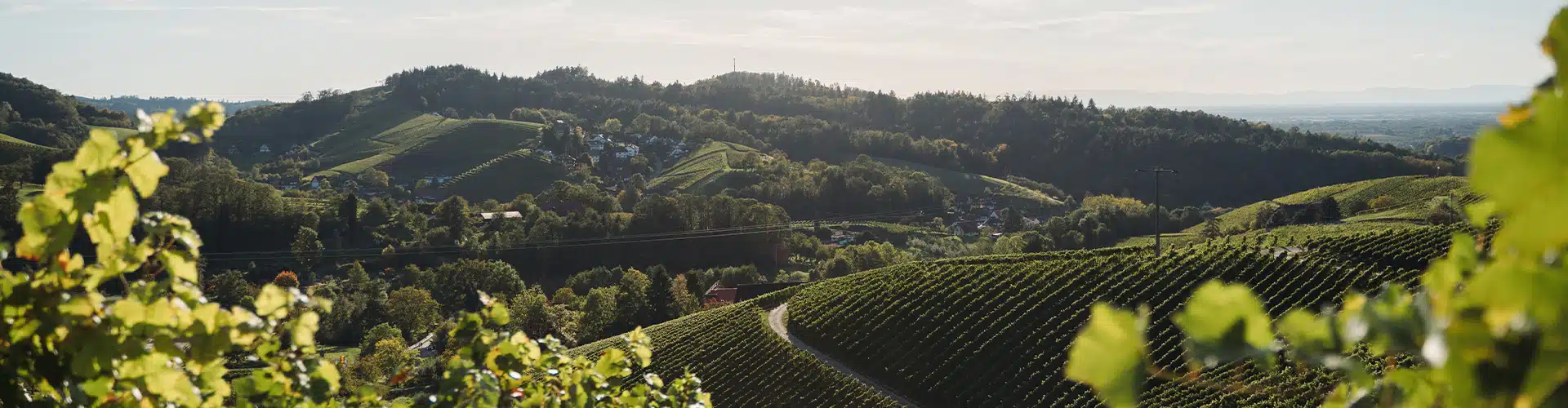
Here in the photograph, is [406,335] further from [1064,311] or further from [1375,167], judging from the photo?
[1375,167]

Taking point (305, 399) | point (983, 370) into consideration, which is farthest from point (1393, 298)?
point (983, 370)

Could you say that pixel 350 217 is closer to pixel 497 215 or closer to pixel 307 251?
pixel 307 251

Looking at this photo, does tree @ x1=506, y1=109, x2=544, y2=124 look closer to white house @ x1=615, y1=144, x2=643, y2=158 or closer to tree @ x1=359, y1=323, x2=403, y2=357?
white house @ x1=615, y1=144, x2=643, y2=158

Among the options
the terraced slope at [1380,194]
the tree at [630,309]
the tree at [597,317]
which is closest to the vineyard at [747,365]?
the tree at [597,317]

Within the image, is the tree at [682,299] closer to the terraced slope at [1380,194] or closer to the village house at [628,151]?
the terraced slope at [1380,194]

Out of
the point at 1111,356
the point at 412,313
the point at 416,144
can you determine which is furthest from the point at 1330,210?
the point at 416,144
